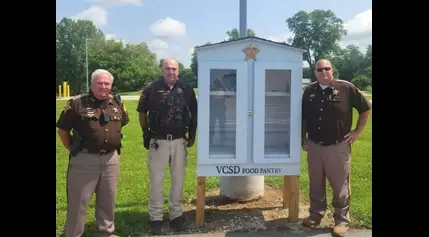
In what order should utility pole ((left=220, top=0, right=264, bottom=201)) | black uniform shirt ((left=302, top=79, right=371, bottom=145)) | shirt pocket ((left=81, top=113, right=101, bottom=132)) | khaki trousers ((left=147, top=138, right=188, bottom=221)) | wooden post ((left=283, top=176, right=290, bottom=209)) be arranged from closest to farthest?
shirt pocket ((left=81, top=113, right=101, bottom=132)) → black uniform shirt ((left=302, top=79, right=371, bottom=145)) → khaki trousers ((left=147, top=138, right=188, bottom=221)) → wooden post ((left=283, top=176, right=290, bottom=209)) → utility pole ((left=220, top=0, right=264, bottom=201))

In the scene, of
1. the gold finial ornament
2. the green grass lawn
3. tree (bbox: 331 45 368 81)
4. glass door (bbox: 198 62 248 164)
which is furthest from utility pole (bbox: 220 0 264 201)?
tree (bbox: 331 45 368 81)

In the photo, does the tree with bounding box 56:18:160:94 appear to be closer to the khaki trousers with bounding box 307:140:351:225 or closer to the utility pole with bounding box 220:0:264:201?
the utility pole with bounding box 220:0:264:201

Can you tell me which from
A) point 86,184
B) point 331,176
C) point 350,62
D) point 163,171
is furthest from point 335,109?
point 350,62

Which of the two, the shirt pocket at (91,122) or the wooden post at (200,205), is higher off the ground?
the shirt pocket at (91,122)

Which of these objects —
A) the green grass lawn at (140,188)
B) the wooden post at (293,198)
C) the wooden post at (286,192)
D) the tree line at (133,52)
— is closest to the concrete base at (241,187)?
the wooden post at (286,192)

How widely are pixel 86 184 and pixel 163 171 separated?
89cm

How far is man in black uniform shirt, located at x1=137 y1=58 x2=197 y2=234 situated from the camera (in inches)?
169

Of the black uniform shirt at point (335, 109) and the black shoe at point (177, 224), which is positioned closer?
the black uniform shirt at point (335, 109)

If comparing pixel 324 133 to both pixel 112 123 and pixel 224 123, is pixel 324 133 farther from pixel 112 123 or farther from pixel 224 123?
pixel 112 123

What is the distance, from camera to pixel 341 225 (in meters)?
4.38

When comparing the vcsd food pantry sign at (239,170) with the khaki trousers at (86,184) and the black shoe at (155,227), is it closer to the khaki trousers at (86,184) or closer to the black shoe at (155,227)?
the black shoe at (155,227)

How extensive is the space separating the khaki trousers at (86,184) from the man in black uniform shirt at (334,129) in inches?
81.3

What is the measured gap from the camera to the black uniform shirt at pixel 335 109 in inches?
Result: 169

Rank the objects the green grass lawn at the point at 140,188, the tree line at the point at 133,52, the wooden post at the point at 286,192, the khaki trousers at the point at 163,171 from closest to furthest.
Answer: the khaki trousers at the point at 163,171, the green grass lawn at the point at 140,188, the wooden post at the point at 286,192, the tree line at the point at 133,52
